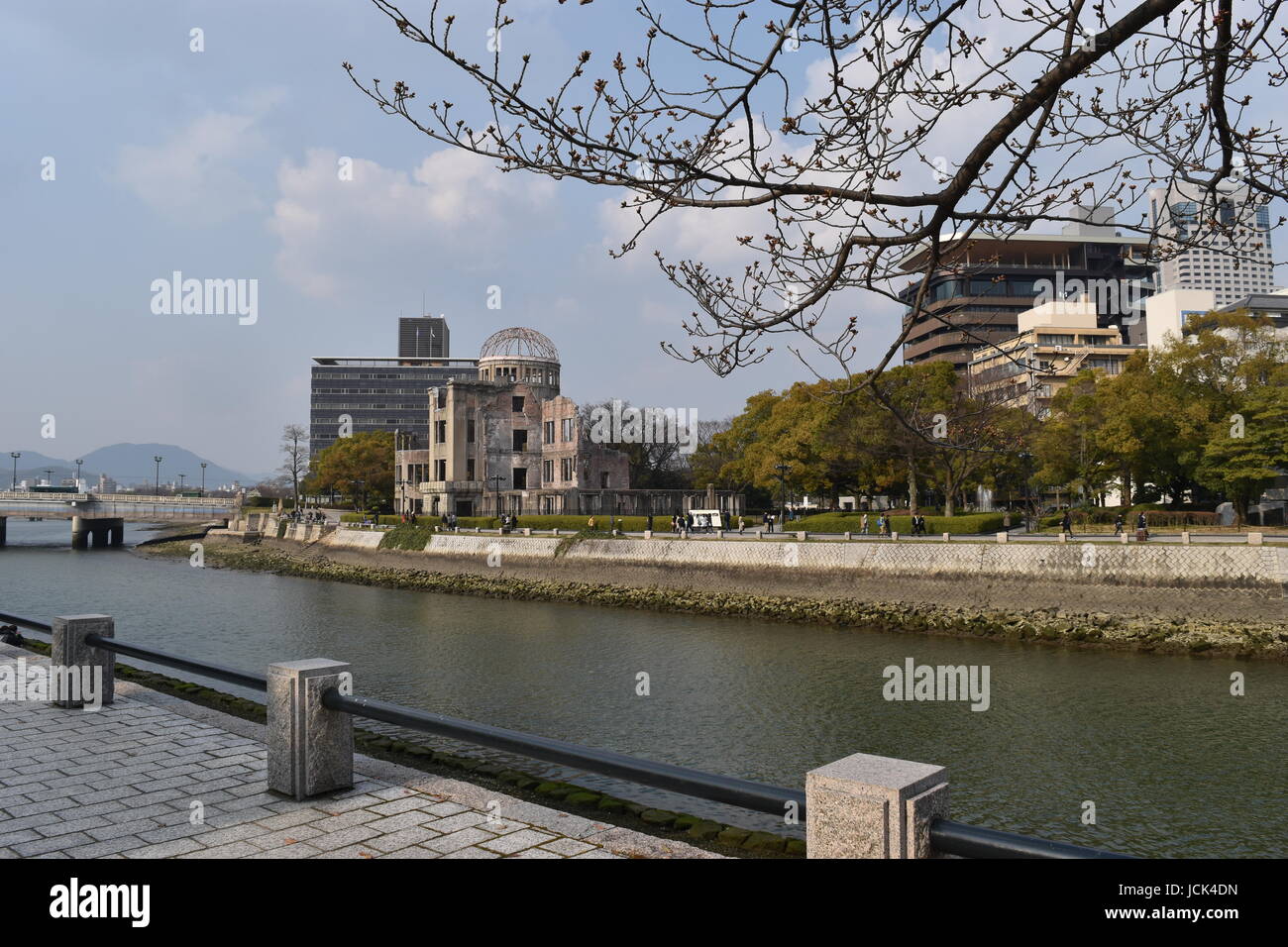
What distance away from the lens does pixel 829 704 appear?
20047 millimetres

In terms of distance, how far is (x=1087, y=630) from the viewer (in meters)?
27.0

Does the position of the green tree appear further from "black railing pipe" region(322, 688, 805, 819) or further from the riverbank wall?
"black railing pipe" region(322, 688, 805, 819)

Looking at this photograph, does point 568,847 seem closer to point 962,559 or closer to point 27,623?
point 27,623

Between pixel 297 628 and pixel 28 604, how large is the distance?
55.3ft

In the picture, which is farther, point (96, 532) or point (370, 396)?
point (370, 396)

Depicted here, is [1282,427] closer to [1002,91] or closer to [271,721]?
[1002,91]

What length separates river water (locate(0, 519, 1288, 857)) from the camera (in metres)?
13.3

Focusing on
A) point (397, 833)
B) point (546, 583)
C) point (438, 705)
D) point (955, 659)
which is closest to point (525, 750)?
point (397, 833)

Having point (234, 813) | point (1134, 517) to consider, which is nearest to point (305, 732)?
point (234, 813)

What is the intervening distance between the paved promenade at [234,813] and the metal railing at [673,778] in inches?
31.1

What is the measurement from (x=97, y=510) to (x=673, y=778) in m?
102

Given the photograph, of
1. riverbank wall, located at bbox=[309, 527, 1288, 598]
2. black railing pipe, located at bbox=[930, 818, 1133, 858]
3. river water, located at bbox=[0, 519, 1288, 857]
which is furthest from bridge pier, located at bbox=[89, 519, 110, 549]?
black railing pipe, located at bbox=[930, 818, 1133, 858]

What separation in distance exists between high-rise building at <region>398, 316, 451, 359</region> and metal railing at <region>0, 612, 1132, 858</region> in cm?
18415

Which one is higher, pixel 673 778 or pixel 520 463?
pixel 520 463
